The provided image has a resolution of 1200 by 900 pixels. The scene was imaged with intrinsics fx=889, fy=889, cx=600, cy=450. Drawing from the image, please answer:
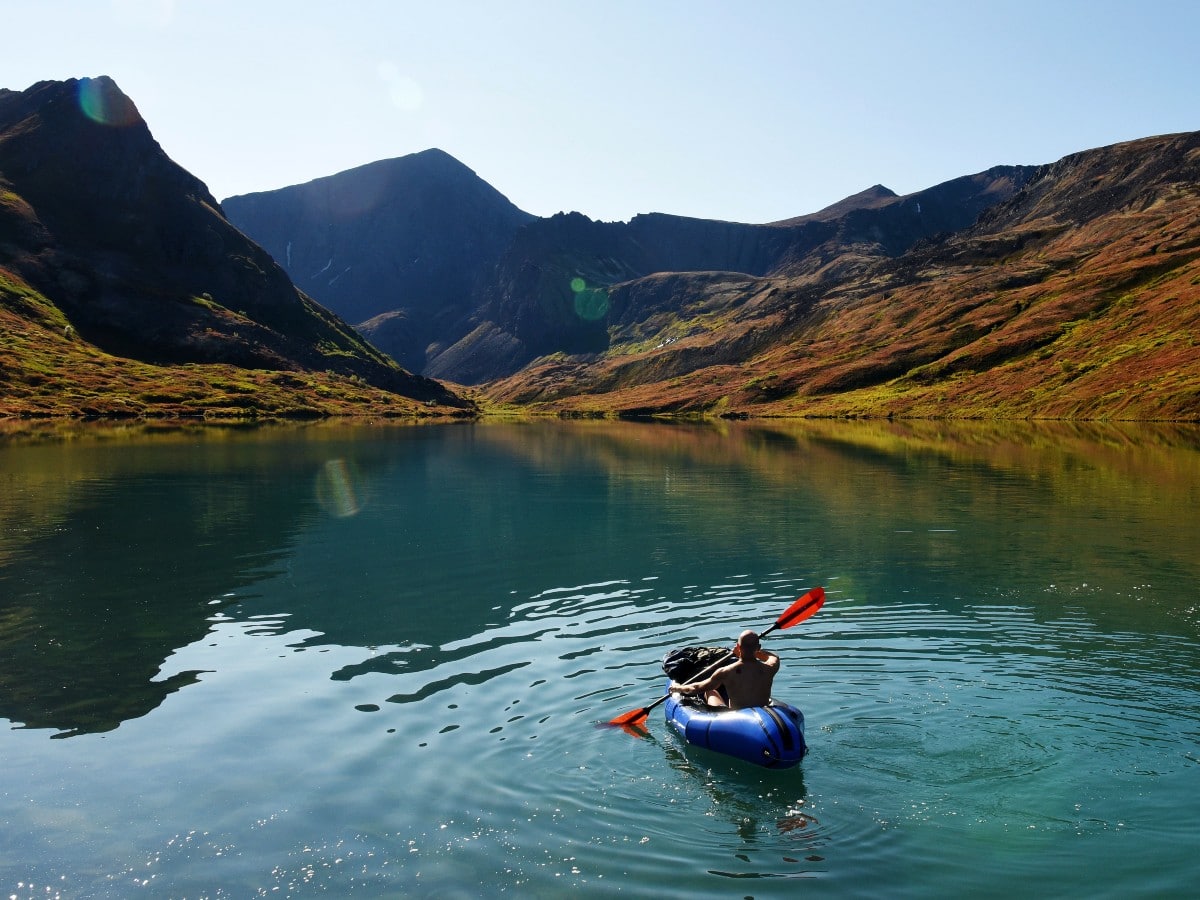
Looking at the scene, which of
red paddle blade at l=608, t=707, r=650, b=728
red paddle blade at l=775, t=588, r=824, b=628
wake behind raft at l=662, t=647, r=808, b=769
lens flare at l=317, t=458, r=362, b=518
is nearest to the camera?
wake behind raft at l=662, t=647, r=808, b=769

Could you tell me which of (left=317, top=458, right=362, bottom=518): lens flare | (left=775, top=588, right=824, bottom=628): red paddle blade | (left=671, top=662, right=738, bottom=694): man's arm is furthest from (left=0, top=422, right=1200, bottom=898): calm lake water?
(left=317, top=458, right=362, bottom=518): lens flare

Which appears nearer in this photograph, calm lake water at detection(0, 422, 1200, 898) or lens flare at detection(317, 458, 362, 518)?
calm lake water at detection(0, 422, 1200, 898)

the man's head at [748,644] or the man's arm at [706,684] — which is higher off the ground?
the man's head at [748,644]

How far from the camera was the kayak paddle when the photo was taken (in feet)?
69.8

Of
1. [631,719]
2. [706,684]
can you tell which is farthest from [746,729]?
[631,719]

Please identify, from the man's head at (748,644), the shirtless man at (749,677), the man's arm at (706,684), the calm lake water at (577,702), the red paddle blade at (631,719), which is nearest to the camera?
the calm lake water at (577,702)

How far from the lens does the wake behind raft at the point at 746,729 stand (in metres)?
17.9

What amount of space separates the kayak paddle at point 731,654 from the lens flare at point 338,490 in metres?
39.4

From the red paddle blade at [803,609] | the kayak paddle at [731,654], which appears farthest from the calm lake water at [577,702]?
the red paddle blade at [803,609]

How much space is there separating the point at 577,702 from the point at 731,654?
4.19 m

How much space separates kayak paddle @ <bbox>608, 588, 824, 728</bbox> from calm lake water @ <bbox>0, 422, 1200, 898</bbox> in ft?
1.54

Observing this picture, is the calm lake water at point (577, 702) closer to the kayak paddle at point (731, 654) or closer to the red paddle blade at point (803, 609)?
the kayak paddle at point (731, 654)

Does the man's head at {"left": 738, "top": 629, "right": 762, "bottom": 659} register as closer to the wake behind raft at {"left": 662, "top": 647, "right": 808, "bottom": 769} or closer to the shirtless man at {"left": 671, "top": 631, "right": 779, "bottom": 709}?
the shirtless man at {"left": 671, "top": 631, "right": 779, "bottom": 709}

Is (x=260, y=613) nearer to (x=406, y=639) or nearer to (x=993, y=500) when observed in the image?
(x=406, y=639)
